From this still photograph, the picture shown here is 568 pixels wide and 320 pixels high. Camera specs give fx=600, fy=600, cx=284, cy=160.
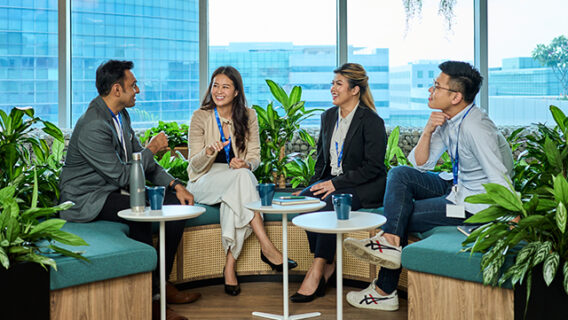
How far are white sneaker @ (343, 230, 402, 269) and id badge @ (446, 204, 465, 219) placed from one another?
323 millimetres

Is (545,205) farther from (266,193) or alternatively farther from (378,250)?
(266,193)

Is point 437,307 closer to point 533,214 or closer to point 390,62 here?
point 533,214

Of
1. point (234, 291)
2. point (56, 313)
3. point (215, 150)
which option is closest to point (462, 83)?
point (215, 150)

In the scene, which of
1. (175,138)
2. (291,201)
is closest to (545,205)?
(291,201)

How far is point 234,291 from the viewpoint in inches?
142

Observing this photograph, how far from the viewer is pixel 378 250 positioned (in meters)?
3.04

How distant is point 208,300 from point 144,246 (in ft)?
2.98

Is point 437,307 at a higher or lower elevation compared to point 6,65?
lower

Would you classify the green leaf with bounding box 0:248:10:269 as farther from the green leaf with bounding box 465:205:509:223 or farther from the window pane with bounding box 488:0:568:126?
the window pane with bounding box 488:0:568:126

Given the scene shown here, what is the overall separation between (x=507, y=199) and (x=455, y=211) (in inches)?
27.1

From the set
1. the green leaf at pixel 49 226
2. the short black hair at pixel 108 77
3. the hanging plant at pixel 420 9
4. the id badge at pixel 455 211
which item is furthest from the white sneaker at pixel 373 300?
the hanging plant at pixel 420 9

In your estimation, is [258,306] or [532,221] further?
[258,306]

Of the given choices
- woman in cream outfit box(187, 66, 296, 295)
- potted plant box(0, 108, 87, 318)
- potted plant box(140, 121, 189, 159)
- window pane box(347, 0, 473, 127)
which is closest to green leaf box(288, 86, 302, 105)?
woman in cream outfit box(187, 66, 296, 295)

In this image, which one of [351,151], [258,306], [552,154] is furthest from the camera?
[351,151]
